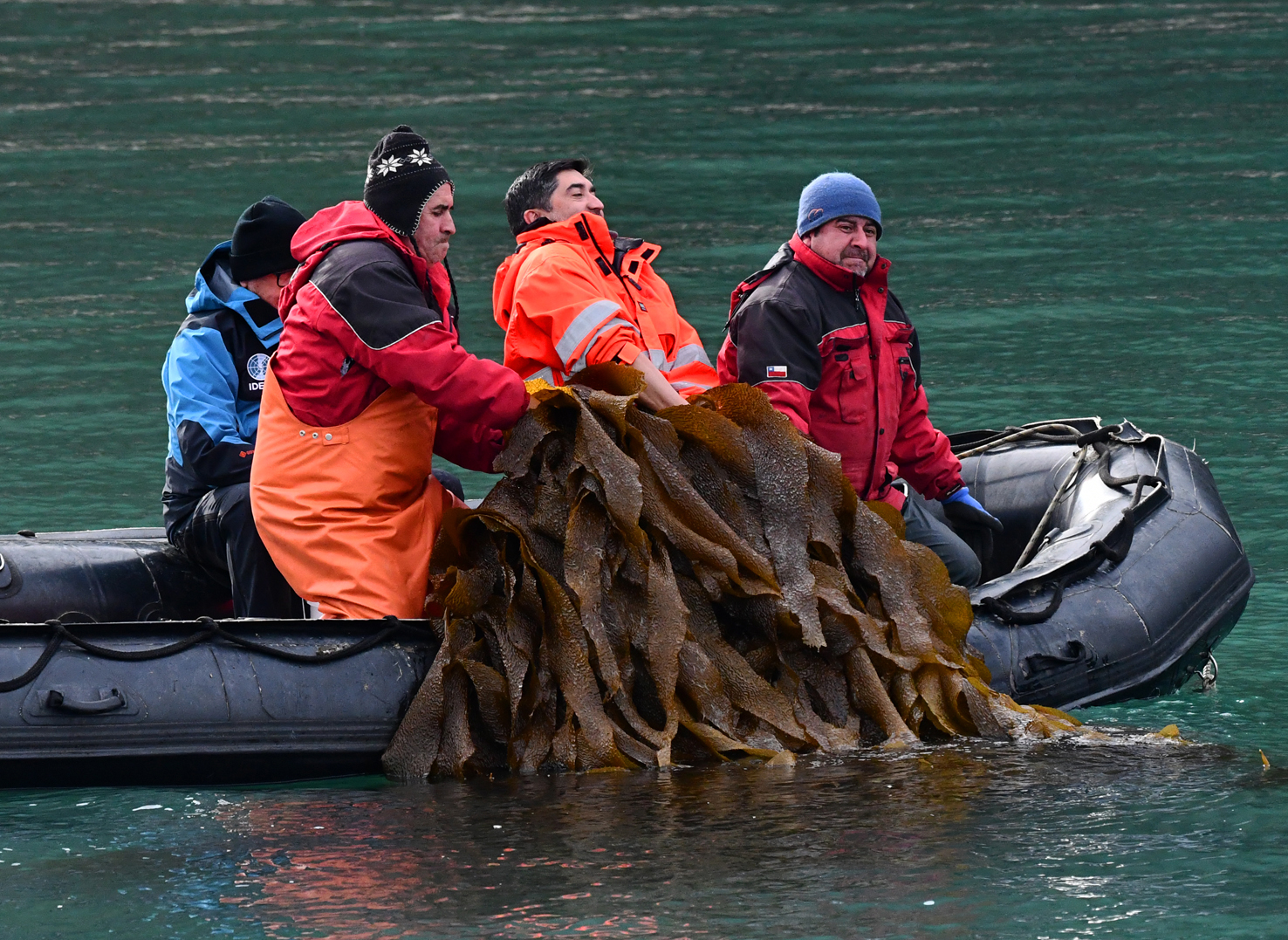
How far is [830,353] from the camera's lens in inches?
244

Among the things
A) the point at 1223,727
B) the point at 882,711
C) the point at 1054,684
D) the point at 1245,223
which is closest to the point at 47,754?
the point at 882,711

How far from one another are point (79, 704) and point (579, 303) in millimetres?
1862

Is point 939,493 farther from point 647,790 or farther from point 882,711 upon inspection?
point 647,790

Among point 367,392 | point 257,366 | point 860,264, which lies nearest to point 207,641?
point 367,392

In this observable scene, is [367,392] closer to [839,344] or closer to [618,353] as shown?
[618,353]

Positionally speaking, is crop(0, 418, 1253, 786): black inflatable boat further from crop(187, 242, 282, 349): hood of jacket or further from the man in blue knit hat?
crop(187, 242, 282, 349): hood of jacket

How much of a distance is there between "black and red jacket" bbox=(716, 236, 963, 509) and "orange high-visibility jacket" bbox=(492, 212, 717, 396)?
301mm

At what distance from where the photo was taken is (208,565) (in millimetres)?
6375

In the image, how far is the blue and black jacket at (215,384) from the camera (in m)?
6.16

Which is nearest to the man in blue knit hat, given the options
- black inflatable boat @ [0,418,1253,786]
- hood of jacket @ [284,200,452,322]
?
black inflatable boat @ [0,418,1253,786]

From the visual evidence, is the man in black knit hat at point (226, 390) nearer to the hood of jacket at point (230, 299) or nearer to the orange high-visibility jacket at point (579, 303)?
the hood of jacket at point (230, 299)

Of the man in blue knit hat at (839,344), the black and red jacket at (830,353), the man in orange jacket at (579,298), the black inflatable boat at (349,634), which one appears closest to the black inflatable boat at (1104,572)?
the black inflatable boat at (349,634)

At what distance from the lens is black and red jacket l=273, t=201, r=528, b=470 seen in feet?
17.6

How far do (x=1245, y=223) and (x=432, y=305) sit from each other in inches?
367
